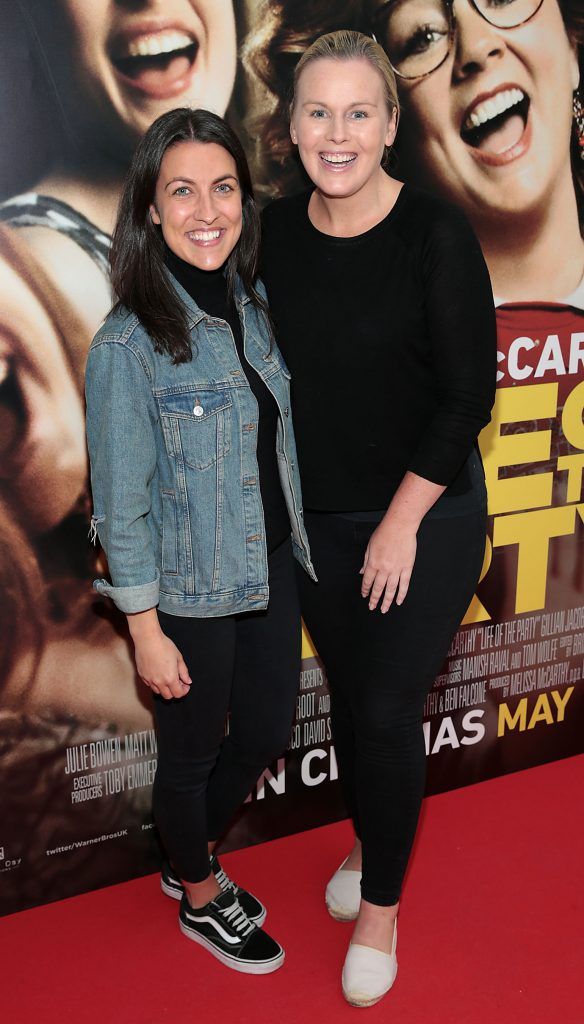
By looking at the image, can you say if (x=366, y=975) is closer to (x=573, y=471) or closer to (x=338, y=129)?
(x=573, y=471)

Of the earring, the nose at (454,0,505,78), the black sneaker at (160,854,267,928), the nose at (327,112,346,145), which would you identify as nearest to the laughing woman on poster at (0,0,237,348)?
the nose at (327,112,346,145)

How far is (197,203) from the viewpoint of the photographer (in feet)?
5.35

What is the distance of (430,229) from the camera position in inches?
66.4

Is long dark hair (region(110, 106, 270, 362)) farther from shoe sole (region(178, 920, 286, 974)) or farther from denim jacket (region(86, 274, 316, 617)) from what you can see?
shoe sole (region(178, 920, 286, 974))

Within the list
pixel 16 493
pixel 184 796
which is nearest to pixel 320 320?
pixel 16 493

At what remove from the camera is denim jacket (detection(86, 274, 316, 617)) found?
159 cm

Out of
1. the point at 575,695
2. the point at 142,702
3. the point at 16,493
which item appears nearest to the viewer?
the point at 16,493

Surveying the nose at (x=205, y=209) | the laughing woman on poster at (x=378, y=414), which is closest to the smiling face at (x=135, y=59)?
the laughing woman on poster at (x=378, y=414)

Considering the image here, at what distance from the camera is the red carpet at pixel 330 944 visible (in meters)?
1.90

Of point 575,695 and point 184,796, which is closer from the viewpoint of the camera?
point 184,796

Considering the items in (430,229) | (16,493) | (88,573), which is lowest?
(88,573)

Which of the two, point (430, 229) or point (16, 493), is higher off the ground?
point (430, 229)

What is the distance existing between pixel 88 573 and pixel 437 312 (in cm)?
92

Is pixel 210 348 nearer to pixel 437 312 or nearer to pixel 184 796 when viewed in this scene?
pixel 437 312
